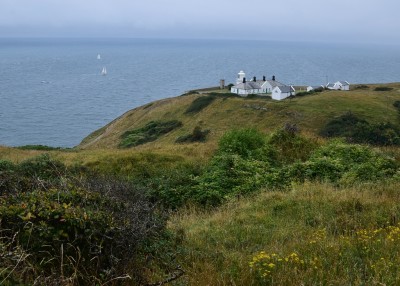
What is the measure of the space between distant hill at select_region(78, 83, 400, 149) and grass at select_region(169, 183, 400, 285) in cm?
2965

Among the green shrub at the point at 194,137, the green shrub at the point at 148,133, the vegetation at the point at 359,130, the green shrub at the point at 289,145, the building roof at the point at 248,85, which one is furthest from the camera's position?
the building roof at the point at 248,85

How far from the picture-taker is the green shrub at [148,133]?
1796 inches

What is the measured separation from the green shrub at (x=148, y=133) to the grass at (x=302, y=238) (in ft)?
115

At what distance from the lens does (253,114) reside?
4925 cm

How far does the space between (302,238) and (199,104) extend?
51.5 meters

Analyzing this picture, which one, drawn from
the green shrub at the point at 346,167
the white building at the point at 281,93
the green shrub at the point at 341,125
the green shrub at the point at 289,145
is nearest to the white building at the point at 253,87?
the white building at the point at 281,93

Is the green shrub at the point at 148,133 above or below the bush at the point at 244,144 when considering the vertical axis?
below

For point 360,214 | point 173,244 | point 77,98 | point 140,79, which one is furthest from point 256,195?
point 140,79

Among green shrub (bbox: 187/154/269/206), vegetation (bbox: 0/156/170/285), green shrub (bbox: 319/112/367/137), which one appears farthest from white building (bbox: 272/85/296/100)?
vegetation (bbox: 0/156/170/285)

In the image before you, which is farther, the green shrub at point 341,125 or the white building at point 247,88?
the white building at point 247,88

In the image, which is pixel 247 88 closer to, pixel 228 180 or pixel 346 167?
pixel 346 167

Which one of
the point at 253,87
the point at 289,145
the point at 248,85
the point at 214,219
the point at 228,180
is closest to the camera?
the point at 214,219

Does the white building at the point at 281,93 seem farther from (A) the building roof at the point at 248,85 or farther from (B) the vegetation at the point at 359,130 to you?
(B) the vegetation at the point at 359,130

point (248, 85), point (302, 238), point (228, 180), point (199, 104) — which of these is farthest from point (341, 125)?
point (248, 85)
